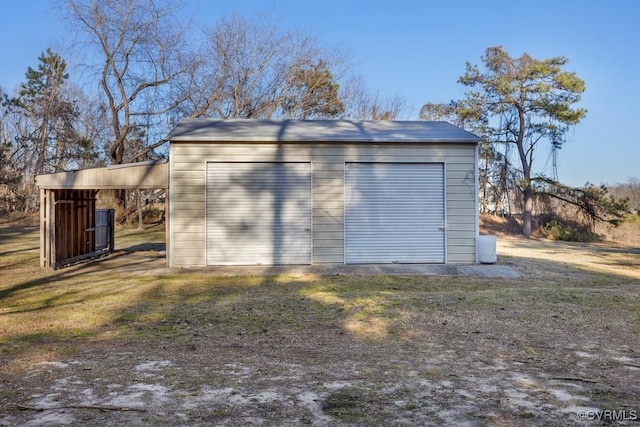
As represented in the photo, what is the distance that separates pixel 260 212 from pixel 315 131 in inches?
98.3

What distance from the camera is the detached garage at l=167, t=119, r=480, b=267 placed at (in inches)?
431

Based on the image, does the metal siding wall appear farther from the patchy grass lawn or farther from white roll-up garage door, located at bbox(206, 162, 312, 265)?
the patchy grass lawn

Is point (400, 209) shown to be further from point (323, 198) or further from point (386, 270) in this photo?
point (323, 198)

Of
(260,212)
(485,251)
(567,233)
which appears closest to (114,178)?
(260,212)

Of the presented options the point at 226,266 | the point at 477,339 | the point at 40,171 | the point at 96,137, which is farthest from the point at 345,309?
the point at 40,171

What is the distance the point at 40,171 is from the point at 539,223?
2946 centimetres

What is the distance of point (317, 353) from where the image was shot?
15.0ft

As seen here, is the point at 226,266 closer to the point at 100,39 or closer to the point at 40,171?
the point at 100,39

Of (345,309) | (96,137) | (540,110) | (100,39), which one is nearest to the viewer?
(345,309)

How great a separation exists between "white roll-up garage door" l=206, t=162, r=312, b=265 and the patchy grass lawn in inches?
88.6

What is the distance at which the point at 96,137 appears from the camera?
1146 inches

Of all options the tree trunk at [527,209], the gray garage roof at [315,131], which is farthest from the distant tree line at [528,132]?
the gray garage roof at [315,131]

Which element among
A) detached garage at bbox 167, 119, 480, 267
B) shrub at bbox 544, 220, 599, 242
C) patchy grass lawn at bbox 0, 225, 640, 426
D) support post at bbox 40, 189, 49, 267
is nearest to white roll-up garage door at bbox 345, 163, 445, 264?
detached garage at bbox 167, 119, 480, 267

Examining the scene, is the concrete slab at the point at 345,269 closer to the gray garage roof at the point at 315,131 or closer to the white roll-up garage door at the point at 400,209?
the white roll-up garage door at the point at 400,209
